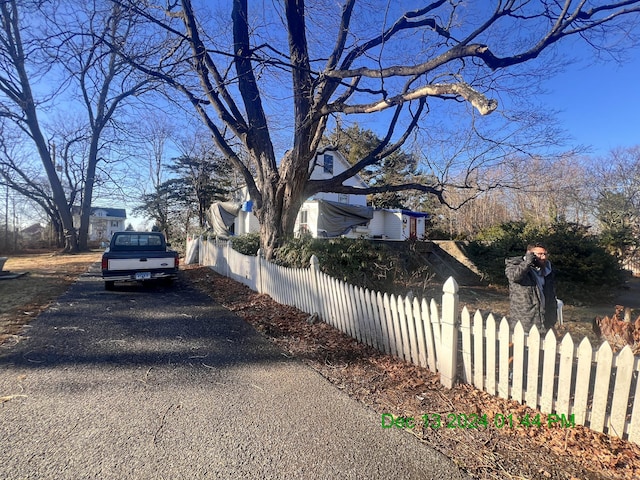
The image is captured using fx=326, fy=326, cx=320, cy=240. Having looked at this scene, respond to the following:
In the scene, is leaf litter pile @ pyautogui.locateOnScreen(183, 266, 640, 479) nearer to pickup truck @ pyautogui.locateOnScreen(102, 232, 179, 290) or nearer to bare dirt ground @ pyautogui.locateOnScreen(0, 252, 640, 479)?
bare dirt ground @ pyautogui.locateOnScreen(0, 252, 640, 479)

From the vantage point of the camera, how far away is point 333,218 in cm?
1692

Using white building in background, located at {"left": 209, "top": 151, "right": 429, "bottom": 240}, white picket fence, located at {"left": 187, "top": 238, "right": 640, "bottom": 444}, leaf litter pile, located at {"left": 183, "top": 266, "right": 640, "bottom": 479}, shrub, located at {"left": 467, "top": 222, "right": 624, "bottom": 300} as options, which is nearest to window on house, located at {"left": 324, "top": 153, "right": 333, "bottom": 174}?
white building in background, located at {"left": 209, "top": 151, "right": 429, "bottom": 240}

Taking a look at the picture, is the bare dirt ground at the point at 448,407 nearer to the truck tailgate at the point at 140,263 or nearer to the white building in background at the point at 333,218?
the truck tailgate at the point at 140,263

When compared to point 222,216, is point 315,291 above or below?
below

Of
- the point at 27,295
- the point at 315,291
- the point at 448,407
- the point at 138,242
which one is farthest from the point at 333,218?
the point at 448,407

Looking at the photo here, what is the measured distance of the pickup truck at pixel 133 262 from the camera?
8.05 m

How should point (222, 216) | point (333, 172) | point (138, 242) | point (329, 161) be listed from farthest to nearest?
point (333, 172)
point (329, 161)
point (222, 216)
point (138, 242)

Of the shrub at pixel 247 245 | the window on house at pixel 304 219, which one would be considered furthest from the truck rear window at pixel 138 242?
the window on house at pixel 304 219

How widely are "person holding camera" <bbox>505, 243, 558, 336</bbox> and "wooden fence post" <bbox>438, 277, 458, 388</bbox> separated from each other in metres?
1.14

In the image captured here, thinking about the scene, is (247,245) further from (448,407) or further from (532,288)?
(448,407)

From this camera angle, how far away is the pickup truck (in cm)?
805

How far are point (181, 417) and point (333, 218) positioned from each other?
47.8ft

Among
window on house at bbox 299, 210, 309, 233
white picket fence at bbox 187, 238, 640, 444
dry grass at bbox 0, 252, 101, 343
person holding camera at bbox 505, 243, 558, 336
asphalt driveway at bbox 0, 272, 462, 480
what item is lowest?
dry grass at bbox 0, 252, 101, 343

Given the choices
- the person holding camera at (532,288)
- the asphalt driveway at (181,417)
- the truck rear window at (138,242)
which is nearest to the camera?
the asphalt driveway at (181,417)
